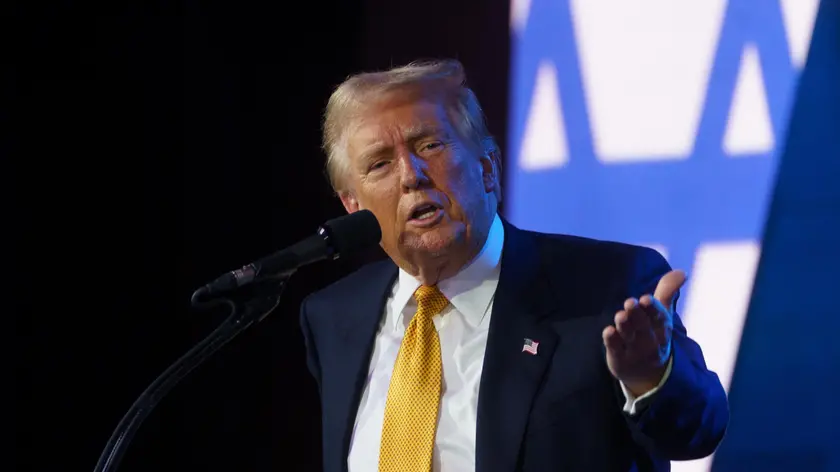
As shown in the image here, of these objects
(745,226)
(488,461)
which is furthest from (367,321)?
(745,226)

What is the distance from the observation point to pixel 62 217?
289 cm

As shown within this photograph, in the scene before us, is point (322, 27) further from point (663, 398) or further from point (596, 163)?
point (663, 398)

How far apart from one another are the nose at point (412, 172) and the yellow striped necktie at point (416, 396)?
0.25 metres

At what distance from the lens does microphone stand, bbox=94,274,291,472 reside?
4.42ft

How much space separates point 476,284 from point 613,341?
581 millimetres

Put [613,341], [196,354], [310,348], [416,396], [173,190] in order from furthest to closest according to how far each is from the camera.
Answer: [173,190] → [310,348] → [416,396] → [613,341] → [196,354]

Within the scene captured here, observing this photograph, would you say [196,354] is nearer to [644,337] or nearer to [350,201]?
[644,337]

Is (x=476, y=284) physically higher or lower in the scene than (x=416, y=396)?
higher

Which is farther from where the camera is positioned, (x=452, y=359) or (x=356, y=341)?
(x=356, y=341)

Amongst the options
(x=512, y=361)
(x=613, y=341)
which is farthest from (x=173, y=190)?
(x=613, y=341)

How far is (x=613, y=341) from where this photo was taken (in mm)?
1473

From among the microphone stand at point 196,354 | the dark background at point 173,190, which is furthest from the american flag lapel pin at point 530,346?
the dark background at point 173,190

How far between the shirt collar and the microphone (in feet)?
1.65

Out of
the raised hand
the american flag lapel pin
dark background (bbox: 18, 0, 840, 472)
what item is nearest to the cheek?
the american flag lapel pin
